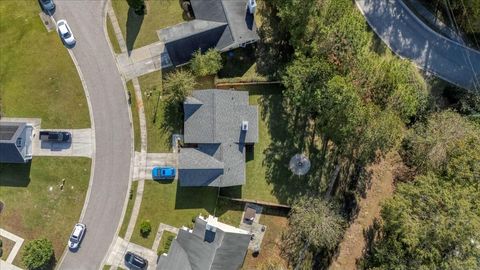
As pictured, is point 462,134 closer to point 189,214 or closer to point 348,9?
point 348,9

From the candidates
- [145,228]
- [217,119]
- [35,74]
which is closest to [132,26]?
[35,74]

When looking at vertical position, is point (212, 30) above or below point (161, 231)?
above

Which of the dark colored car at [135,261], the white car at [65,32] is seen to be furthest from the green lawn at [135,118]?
the dark colored car at [135,261]

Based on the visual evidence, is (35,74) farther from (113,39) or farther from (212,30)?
(212,30)

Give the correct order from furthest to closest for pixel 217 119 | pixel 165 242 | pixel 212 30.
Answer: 1. pixel 165 242
2. pixel 212 30
3. pixel 217 119

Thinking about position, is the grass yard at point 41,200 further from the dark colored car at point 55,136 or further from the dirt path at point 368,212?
the dirt path at point 368,212

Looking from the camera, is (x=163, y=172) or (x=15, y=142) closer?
(x=15, y=142)

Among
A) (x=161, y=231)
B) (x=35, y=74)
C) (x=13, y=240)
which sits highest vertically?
(x=35, y=74)

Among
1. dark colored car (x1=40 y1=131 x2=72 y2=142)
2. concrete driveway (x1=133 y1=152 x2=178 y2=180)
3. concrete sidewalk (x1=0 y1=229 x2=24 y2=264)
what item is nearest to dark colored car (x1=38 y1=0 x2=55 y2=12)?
dark colored car (x1=40 y1=131 x2=72 y2=142)
